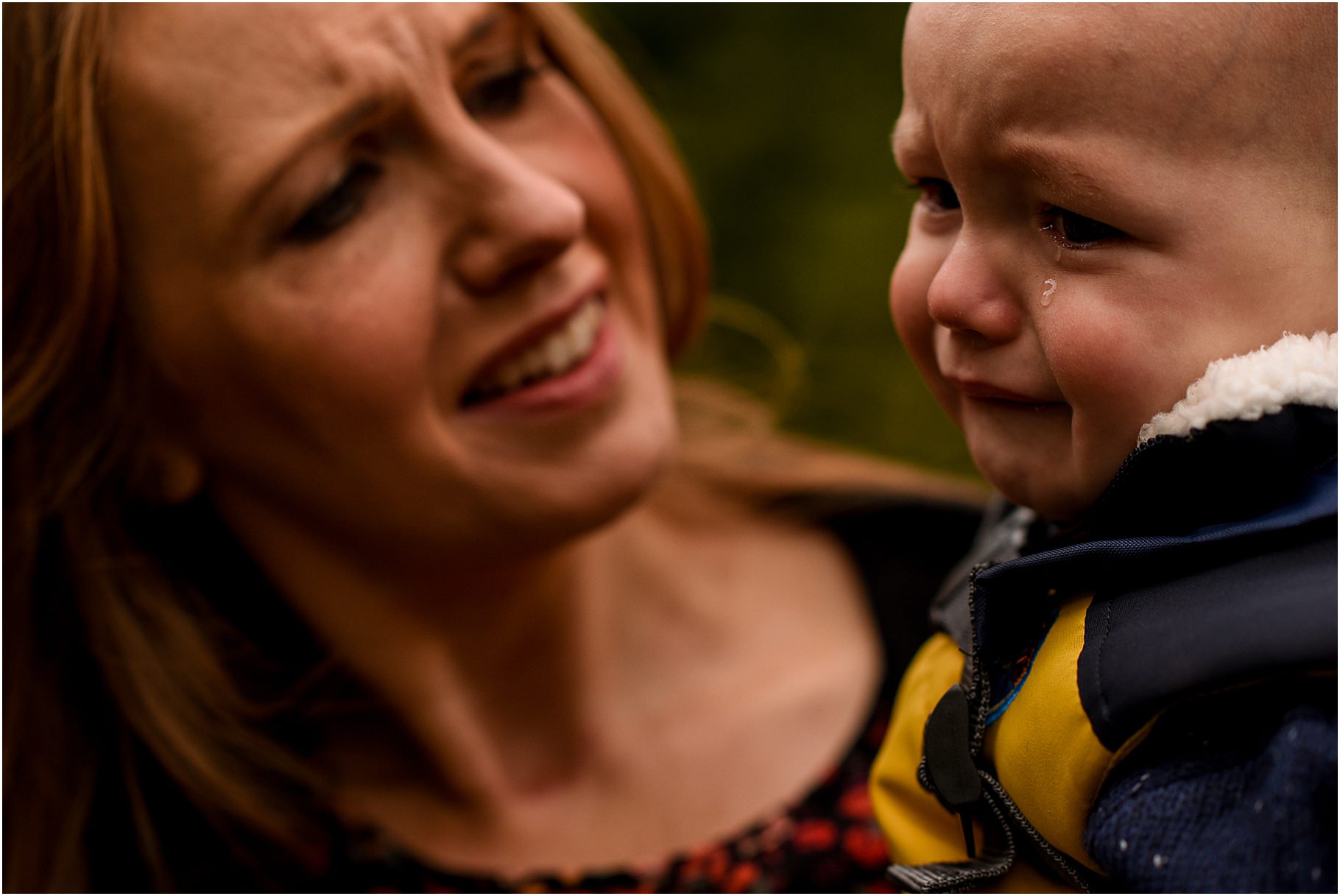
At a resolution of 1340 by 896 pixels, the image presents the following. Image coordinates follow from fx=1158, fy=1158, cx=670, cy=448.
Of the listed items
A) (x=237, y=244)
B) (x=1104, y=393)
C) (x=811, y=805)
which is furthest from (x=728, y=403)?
(x=1104, y=393)

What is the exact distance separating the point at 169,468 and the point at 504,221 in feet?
1.45

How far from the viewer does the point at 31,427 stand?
3.62 feet

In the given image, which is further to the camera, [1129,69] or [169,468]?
[169,468]

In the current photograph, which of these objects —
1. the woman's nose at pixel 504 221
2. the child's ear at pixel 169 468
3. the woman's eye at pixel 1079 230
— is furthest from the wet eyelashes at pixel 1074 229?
the child's ear at pixel 169 468

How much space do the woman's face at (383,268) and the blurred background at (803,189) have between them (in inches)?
32.0

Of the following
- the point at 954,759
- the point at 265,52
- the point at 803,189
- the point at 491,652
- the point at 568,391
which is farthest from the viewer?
the point at 803,189

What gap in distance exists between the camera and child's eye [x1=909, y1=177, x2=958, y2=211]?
0.60 m

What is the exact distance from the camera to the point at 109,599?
3.90ft

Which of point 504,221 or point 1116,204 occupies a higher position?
point 1116,204

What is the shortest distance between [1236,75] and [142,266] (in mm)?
860

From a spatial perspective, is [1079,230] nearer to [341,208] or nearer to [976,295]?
[976,295]

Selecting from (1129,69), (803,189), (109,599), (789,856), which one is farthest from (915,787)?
(803,189)

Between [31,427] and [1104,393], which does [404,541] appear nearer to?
[31,427]

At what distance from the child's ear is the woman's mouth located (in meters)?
0.31
